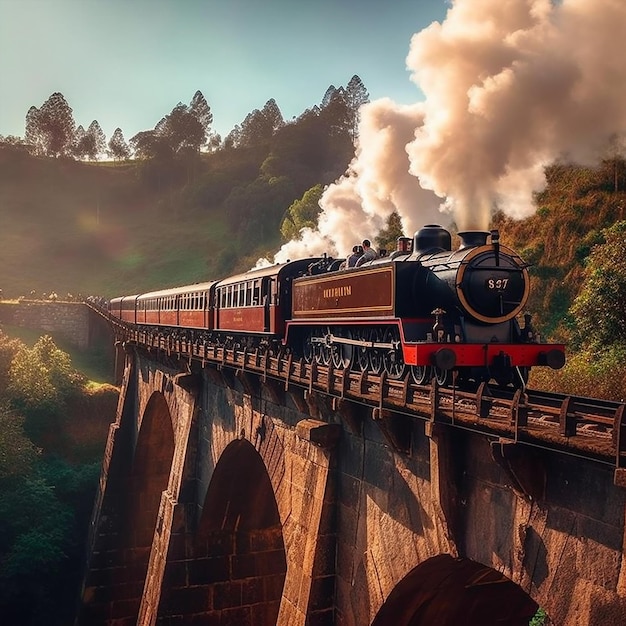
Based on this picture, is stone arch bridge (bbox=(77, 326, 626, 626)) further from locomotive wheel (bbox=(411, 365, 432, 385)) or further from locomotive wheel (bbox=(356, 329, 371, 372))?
locomotive wheel (bbox=(356, 329, 371, 372))

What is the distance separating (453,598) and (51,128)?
11317 centimetres

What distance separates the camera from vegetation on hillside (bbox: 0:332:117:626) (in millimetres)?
26203

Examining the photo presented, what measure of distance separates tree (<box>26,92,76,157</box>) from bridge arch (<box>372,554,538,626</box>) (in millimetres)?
111817

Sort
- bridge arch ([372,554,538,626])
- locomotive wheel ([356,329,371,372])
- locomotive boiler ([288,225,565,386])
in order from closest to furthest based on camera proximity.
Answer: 1. bridge arch ([372,554,538,626])
2. locomotive boiler ([288,225,565,386])
3. locomotive wheel ([356,329,371,372])

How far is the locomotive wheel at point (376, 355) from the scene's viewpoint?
11957mm

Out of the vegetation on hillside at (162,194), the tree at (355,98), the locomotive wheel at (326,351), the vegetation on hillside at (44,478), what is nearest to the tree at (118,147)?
the vegetation on hillside at (162,194)

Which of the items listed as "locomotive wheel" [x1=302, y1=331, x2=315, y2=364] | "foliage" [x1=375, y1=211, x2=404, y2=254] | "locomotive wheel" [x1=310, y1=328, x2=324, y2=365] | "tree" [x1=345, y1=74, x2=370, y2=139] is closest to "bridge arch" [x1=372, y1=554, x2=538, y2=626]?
"locomotive wheel" [x1=310, y1=328, x2=324, y2=365]

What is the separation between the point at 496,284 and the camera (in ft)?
33.8

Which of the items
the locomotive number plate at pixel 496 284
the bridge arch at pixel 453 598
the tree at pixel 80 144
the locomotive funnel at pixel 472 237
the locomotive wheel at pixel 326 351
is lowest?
the bridge arch at pixel 453 598

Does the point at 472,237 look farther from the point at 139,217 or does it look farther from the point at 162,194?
the point at 162,194

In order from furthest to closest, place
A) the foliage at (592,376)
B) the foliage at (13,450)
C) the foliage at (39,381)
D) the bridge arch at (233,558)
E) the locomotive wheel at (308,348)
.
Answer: the foliage at (39,381) → the foliage at (13,450) → the foliage at (592,376) → the bridge arch at (233,558) → the locomotive wheel at (308,348)

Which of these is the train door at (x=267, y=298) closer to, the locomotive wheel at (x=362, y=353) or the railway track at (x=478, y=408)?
the railway track at (x=478, y=408)

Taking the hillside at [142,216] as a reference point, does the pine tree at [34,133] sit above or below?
above

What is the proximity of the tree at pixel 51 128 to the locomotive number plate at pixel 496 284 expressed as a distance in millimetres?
110205
